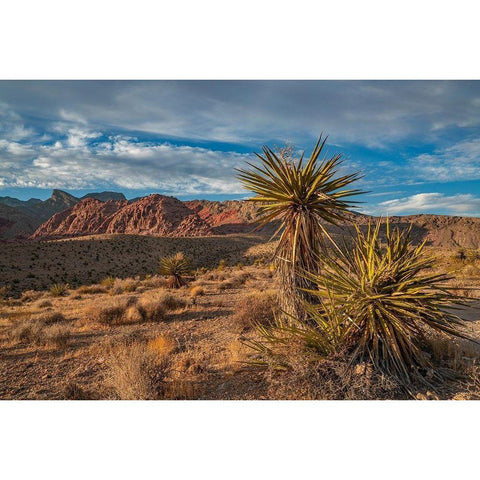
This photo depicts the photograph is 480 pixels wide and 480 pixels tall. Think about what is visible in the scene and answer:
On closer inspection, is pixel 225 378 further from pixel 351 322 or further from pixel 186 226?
pixel 186 226

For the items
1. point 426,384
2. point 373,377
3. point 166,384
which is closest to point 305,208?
point 373,377

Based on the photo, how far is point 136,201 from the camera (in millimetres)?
109000

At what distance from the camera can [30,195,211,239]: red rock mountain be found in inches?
3565

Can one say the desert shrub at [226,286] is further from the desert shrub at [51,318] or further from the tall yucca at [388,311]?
the tall yucca at [388,311]

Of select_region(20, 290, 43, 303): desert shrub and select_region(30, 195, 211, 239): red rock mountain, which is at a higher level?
select_region(30, 195, 211, 239): red rock mountain

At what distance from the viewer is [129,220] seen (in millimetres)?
100375

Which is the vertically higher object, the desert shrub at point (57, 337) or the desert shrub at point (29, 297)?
the desert shrub at point (57, 337)

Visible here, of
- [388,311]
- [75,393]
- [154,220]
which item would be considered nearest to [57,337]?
[75,393]

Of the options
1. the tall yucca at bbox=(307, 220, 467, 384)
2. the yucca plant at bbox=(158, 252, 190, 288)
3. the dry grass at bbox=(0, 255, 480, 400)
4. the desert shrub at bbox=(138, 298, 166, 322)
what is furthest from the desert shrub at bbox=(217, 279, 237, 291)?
the tall yucca at bbox=(307, 220, 467, 384)

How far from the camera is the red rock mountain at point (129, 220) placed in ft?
297

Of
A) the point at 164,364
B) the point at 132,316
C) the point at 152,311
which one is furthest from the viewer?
the point at 152,311

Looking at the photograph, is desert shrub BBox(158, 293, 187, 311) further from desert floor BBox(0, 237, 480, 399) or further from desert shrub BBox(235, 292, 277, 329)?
desert shrub BBox(235, 292, 277, 329)

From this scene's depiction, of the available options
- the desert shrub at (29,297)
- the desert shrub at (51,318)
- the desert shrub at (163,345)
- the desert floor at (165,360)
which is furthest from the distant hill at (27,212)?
the desert shrub at (163,345)

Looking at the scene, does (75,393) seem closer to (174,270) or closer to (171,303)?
(171,303)
